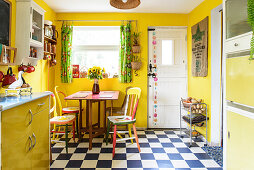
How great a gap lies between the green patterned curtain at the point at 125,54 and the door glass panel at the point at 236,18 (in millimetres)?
2231

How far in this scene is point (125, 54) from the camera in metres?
3.85

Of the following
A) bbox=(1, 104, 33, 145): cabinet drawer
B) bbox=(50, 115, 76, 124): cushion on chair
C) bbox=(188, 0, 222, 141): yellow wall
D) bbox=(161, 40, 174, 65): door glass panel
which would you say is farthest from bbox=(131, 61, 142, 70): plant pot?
bbox=(1, 104, 33, 145): cabinet drawer

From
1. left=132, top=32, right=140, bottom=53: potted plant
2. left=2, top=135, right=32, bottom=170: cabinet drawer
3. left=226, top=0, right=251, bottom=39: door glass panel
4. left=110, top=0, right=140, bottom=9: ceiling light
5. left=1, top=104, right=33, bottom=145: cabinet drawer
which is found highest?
left=110, top=0, right=140, bottom=9: ceiling light

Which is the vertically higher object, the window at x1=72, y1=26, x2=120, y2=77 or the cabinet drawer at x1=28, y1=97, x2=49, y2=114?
the window at x1=72, y1=26, x2=120, y2=77

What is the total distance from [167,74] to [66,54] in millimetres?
2256

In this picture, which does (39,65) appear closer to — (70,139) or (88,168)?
(70,139)

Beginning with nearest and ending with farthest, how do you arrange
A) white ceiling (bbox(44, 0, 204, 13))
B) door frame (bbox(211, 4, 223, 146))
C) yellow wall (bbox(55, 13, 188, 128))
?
1. door frame (bbox(211, 4, 223, 146))
2. white ceiling (bbox(44, 0, 204, 13))
3. yellow wall (bbox(55, 13, 188, 128))

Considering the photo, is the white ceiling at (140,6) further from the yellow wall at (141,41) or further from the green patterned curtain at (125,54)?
→ the green patterned curtain at (125,54)

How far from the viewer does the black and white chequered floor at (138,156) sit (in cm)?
234

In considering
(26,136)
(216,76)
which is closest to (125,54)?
(216,76)

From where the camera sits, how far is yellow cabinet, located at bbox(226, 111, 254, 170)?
1.55 meters

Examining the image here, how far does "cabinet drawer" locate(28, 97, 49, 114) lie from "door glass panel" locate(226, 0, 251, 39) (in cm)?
212

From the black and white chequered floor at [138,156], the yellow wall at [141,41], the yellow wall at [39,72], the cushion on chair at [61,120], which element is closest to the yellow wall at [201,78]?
the yellow wall at [141,41]

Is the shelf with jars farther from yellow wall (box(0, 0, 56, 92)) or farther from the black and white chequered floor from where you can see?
→ the black and white chequered floor
